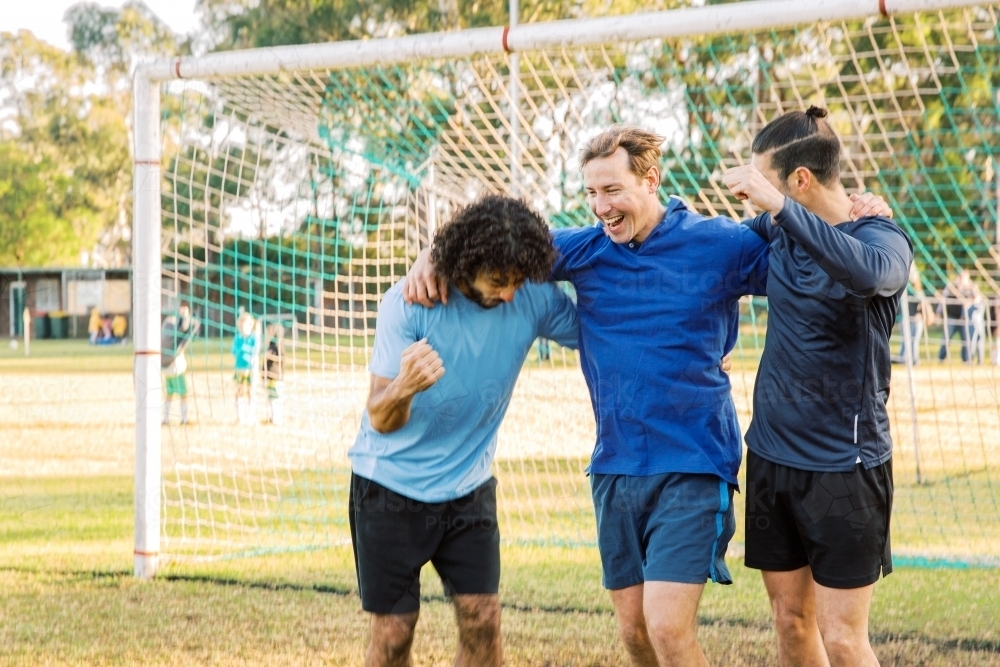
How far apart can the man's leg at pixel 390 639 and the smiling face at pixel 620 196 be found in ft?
4.50

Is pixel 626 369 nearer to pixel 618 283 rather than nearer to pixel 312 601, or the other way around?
pixel 618 283

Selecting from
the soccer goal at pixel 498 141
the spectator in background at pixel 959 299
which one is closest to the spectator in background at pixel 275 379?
the soccer goal at pixel 498 141

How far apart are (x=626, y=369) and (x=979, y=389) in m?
14.2

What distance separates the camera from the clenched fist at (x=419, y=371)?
3076 mm

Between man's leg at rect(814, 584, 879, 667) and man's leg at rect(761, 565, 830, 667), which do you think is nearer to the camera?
man's leg at rect(814, 584, 879, 667)

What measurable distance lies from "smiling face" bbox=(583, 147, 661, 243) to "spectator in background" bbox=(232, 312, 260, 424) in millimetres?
9062

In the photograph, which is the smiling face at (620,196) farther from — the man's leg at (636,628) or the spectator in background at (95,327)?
the spectator in background at (95,327)

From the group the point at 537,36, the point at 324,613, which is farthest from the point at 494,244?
the point at 324,613

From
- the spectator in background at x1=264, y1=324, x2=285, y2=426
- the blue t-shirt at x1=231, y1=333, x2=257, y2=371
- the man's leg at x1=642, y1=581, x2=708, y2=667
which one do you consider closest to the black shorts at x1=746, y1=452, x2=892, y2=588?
the man's leg at x1=642, y1=581, x2=708, y2=667

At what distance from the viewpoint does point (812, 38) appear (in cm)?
745

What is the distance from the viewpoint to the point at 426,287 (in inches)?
128

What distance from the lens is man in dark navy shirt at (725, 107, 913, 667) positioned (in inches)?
119

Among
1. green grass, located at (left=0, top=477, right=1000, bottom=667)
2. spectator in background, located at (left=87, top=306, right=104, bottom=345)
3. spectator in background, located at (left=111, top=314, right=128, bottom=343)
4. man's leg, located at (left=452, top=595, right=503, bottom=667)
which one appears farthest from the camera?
spectator in background, located at (left=111, top=314, right=128, bottom=343)

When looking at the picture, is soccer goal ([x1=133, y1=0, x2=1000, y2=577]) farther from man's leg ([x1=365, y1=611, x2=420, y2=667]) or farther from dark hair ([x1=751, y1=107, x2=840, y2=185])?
man's leg ([x1=365, y1=611, x2=420, y2=667])
